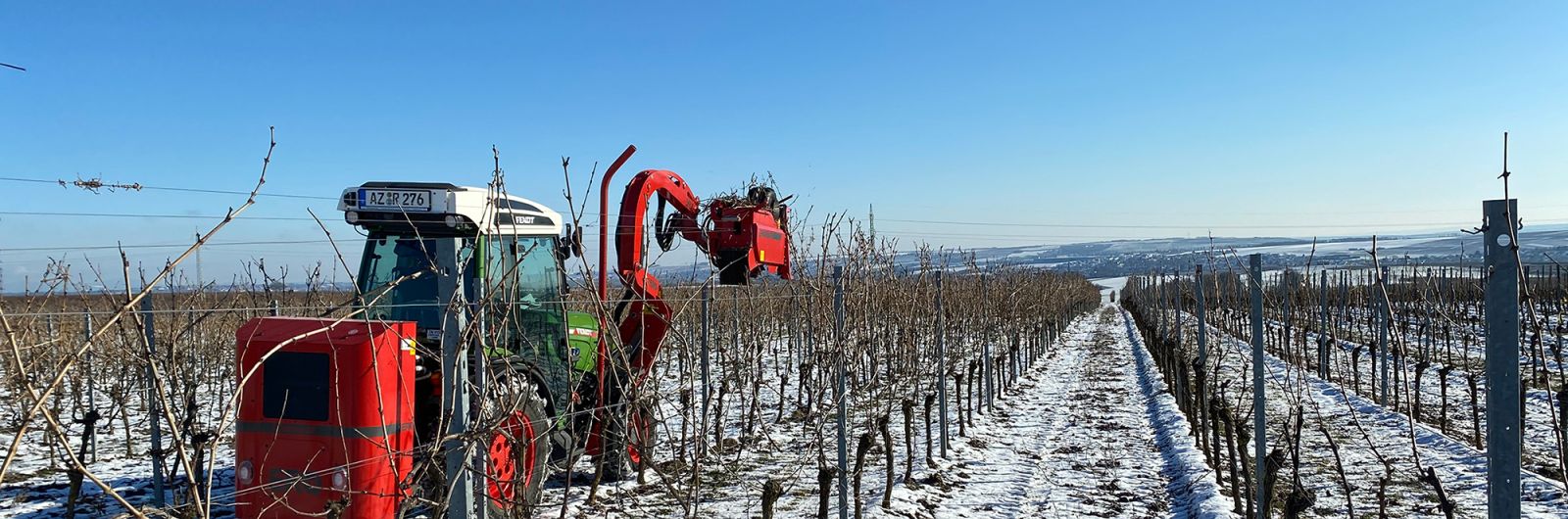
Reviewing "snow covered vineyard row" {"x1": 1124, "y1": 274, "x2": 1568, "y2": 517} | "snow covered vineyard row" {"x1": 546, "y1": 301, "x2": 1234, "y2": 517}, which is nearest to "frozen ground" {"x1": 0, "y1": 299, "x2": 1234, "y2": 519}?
"snow covered vineyard row" {"x1": 546, "y1": 301, "x2": 1234, "y2": 517}

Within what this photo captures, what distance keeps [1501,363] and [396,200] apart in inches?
187

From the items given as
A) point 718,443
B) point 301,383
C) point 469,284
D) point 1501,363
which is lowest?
point 718,443

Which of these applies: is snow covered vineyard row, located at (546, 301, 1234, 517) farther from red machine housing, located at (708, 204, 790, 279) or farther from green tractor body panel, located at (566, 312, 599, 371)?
red machine housing, located at (708, 204, 790, 279)

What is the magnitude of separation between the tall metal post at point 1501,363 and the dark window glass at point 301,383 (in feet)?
14.4

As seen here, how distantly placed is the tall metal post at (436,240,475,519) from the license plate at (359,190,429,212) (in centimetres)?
198

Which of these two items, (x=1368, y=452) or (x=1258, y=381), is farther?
(x=1368, y=452)

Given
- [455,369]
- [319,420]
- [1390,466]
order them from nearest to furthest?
[455,369]
[319,420]
[1390,466]

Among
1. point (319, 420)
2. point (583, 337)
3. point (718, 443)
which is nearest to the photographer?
point (319, 420)

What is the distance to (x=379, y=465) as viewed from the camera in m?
3.98

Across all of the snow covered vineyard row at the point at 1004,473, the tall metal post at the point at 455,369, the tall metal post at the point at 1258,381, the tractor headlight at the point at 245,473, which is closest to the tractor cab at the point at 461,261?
the tractor headlight at the point at 245,473

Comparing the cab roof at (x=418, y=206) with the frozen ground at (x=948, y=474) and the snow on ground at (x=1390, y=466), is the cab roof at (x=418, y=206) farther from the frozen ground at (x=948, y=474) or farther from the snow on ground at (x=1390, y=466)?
the snow on ground at (x=1390, y=466)

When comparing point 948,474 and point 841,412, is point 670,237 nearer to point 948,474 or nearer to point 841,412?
point 841,412

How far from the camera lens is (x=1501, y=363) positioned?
2617 mm

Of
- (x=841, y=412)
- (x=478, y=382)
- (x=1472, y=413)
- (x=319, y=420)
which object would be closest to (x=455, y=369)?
(x=478, y=382)
